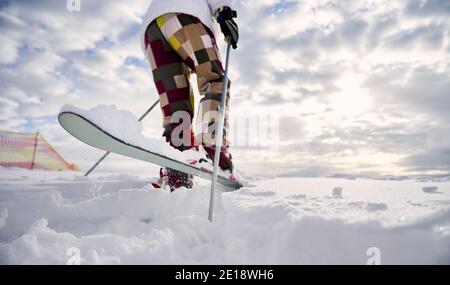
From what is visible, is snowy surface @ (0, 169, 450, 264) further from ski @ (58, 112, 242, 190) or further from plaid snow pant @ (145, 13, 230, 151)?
plaid snow pant @ (145, 13, 230, 151)

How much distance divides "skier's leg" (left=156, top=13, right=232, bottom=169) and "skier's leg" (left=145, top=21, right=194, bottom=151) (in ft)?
0.34

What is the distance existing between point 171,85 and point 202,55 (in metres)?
0.40

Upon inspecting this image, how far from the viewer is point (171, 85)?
96.5 inches

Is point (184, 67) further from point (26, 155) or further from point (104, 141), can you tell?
point (26, 155)

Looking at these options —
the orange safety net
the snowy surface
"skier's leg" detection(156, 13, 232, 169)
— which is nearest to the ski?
the snowy surface

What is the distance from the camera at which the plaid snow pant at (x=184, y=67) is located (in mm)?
2256

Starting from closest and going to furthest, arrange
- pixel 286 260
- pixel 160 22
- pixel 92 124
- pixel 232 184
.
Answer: pixel 286 260 < pixel 92 124 < pixel 160 22 < pixel 232 184

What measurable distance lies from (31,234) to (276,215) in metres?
1.10

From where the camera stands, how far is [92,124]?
139cm

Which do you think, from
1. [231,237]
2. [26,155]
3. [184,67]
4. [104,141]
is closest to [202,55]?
[184,67]
